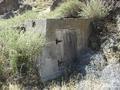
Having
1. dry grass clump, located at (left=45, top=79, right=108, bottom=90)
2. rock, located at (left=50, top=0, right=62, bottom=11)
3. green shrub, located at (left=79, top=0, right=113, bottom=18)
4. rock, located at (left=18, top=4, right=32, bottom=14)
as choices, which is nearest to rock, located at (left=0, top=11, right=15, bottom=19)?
rock, located at (left=18, top=4, right=32, bottom=14)

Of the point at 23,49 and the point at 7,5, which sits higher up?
the point at 7,5

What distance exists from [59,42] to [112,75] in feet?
6.14

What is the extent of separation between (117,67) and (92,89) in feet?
3.76

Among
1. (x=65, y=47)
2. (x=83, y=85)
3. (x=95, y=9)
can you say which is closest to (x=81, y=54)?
(x=65, y=47)

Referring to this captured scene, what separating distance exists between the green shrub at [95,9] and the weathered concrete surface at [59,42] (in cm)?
32

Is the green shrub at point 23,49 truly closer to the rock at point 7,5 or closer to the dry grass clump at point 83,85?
the dry grass clump at point 83,85

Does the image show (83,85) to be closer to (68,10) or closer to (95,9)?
(95,9)

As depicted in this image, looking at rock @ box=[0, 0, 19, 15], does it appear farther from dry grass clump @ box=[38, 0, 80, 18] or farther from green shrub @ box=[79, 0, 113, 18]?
green shrub @ box=[79, 0, 113, 18]

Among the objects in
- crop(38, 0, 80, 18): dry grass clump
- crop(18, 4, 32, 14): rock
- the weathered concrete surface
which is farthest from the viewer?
crop(18, 4, 32, 14): rock

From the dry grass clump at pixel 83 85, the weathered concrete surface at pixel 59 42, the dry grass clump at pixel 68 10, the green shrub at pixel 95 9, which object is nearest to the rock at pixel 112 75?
the dry grass clump at pixel 83 85

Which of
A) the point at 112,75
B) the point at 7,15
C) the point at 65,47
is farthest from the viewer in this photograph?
the point at 7,15

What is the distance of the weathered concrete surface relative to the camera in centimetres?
1016

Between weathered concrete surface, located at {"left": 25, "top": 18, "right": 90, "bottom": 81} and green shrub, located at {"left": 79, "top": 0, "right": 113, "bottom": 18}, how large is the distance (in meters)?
0.32

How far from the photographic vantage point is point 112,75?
9266mm
